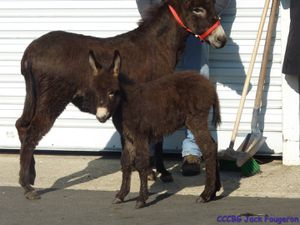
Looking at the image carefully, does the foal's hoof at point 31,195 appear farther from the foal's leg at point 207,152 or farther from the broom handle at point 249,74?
the broom handle at point 249,74

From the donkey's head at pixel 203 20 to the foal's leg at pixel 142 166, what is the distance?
1.50 metres

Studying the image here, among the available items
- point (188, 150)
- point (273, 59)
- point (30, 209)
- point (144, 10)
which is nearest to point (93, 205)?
point (30, 209)

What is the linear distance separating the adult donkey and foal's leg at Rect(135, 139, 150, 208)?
79cm

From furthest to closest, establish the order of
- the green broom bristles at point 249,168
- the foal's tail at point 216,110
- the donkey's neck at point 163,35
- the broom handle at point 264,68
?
the broom handle at point 264,68 → the green broom bristles at point 249,168 → the donkey's neck at point 163,35 → the foal's tail at point 216,110

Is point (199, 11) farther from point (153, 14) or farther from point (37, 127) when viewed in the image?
point (37, 127)

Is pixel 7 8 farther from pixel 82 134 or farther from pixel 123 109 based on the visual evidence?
pixel 123 109

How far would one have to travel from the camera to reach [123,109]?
709cm

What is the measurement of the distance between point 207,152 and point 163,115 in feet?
1.80

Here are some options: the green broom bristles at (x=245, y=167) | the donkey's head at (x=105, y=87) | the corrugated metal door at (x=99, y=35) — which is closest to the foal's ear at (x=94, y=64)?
the donkey's head at (x=105, y=87)

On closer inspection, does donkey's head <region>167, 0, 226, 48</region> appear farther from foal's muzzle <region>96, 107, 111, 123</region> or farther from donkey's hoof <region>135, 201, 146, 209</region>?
donkey's hoof <region>135, 201, 146, 209</region>

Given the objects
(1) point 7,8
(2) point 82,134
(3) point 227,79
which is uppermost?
(1) point 7,8

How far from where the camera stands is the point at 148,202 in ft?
23.7

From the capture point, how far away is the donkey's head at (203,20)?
782 centimetres

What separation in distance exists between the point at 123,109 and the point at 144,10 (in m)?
1.77
